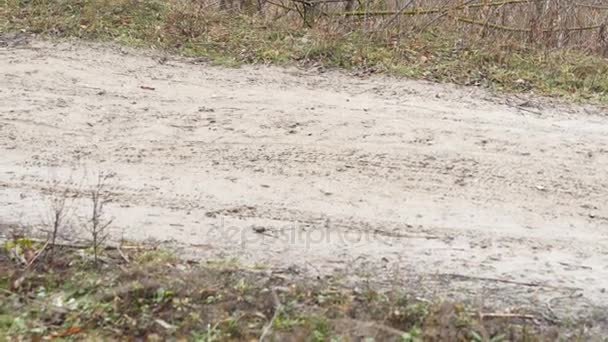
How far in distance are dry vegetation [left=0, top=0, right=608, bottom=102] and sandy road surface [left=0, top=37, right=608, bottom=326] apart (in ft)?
1.87

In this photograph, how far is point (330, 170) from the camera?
4.88 meters

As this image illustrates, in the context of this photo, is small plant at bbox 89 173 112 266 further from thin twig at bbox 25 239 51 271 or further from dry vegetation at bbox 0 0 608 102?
dry vegetation at bbox 0 0 608 102

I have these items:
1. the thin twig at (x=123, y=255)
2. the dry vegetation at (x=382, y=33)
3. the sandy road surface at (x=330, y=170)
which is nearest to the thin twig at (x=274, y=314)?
the sandy road surface at (x=330, y=170)

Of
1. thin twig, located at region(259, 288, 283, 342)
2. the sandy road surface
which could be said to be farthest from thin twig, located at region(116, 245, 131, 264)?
thin twig, located at region(259, 288, 283, 342)

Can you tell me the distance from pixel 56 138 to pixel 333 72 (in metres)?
2.95

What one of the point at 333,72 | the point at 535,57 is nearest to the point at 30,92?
the point at 333,72

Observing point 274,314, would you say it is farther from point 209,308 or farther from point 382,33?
point 382,33

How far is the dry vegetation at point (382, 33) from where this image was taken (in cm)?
711

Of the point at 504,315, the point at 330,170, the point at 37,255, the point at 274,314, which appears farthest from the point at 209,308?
→ the point at 330,170

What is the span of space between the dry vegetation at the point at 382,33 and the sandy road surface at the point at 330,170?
569 mm

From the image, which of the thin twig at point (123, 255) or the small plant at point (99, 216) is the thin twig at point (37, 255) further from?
the thin twig at point (123, 255)

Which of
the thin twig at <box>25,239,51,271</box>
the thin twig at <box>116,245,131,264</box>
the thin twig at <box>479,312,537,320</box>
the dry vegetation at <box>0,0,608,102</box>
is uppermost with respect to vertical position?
the dry vegetation at <box>0,0,608,102</box>

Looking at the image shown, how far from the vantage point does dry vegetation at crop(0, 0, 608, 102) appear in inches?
280

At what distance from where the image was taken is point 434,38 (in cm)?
793
